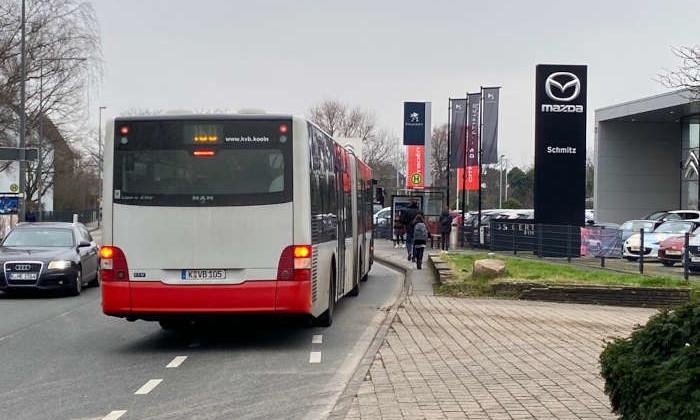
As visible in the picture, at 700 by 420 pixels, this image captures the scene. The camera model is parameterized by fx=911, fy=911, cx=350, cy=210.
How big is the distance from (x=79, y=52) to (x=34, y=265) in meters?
21.6

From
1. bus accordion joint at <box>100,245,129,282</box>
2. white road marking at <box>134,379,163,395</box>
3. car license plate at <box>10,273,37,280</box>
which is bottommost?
white road marking at <box>134,379,163,395</box>

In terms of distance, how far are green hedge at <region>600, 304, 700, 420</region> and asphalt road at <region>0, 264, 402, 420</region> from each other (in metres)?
2.95

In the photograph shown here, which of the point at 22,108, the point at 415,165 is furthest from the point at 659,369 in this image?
the point at 415,165

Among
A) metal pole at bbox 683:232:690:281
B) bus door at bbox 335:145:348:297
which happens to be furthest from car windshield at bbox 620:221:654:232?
bus door at bbox 335:145:348:297

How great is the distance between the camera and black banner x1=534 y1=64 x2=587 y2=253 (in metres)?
30.7

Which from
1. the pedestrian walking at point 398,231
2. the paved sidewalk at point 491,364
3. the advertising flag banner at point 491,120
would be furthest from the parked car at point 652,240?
the pedestrian walking at point 398,231

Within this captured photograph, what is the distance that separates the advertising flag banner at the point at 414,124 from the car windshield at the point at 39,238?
79.7ft

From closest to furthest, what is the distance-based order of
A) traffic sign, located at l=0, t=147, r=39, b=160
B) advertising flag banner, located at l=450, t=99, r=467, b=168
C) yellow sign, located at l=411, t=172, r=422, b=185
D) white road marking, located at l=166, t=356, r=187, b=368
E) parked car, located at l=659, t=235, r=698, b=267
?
white road marking, located at l=166, t=356, r=187, b=368 < parked car, located at l=659, t=235, r=698, b=267 < traffic sign, located at l=0, t=147, r=39, b=160 < advertising flag banner, located at l=450, t=99, r=467, b=168 < yellow sign, located at l=411, t=172, r=422, b=185

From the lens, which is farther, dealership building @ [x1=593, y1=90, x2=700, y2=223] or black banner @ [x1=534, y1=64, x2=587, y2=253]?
dealership building @ [x1=593, y1=90, x2=700, y2=223]

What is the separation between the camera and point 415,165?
4706 cm

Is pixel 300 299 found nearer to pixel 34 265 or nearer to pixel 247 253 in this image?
pixel 247 253

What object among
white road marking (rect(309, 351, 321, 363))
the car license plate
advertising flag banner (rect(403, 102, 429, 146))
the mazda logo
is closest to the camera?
white road marking (rect(309, 351, 321, 363))

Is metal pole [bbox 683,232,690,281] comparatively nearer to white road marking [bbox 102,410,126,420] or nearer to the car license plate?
the car license plate

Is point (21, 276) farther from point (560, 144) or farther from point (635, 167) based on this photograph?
point (635, 167)
